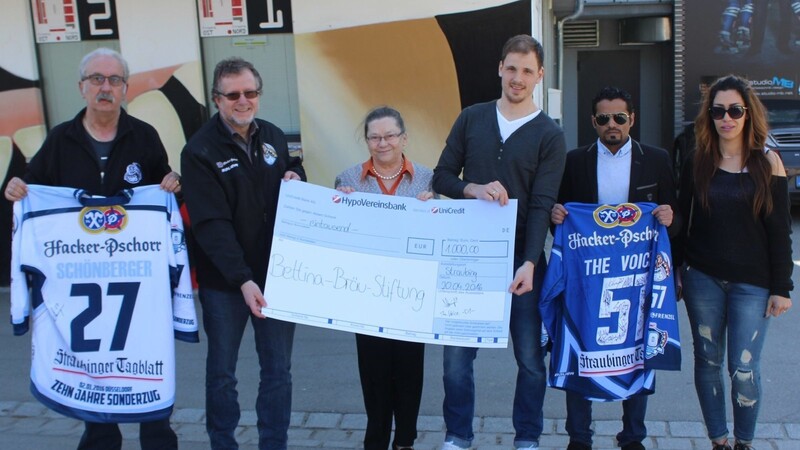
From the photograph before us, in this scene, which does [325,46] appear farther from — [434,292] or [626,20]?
[626,20]

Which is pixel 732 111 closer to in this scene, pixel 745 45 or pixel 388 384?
pixel 388 384

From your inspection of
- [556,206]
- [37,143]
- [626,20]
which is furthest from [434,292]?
[626,20]

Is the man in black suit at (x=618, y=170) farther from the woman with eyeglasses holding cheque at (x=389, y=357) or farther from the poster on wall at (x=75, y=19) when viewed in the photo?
the poster on wall at (x=75, y=19)

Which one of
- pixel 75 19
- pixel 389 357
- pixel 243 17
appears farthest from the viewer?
pixel 75 19

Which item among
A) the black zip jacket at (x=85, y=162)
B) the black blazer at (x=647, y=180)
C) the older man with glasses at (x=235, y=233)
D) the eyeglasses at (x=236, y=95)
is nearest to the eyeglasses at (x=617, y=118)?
the black blazer at (x=647, y=180)

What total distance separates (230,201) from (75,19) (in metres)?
4.95

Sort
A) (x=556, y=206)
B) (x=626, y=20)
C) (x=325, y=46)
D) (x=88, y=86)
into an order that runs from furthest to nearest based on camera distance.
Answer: (x=626, y=20) → (x=325, y=46) → (x=556, y=206) → (x=88, y=86)

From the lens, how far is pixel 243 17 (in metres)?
7.48

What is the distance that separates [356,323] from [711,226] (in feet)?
6.13

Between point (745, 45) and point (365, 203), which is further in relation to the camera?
point (745, 45)

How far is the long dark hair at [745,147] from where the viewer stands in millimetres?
3695

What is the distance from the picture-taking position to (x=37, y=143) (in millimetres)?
7746

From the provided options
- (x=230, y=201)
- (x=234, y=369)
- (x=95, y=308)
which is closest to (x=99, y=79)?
(x=230, y=201)

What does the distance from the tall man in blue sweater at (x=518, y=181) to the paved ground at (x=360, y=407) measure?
57 cm
